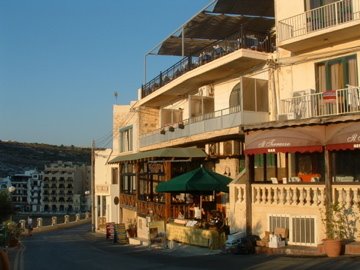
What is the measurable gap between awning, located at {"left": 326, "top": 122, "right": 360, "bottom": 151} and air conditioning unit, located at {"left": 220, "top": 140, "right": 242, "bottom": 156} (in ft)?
28.1

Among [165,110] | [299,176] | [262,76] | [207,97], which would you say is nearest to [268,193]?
[299,176]

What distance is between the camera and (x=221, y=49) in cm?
2473

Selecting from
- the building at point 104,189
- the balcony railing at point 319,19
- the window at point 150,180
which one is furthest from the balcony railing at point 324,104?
the building at point 104,189

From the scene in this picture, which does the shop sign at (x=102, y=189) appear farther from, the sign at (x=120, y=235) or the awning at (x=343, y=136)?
the awning at (x=343, y=136)

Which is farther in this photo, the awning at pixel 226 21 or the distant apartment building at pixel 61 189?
the distant apartment building at pixel 61 189

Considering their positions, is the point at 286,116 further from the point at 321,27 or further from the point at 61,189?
the point at 61,189

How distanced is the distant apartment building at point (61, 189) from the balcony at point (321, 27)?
509ft

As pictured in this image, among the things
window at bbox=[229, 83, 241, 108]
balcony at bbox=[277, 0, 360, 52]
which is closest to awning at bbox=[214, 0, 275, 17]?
window at bbox=[229, 83, 241, 108]

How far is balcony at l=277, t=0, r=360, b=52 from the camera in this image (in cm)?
1798

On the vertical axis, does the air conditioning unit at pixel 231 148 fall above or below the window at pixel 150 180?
above

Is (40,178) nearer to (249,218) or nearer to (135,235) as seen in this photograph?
(135,235)

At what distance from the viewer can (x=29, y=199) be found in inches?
7116

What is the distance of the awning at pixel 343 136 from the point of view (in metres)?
15.4

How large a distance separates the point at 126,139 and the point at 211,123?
19.0m
